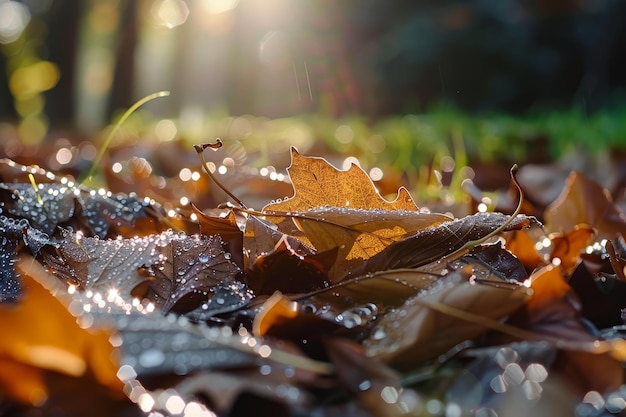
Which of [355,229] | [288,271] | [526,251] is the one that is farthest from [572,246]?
[288,271]

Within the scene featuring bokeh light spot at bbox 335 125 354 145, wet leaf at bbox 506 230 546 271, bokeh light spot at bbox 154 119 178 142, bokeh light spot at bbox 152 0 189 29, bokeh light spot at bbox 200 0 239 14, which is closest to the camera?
wet leaf at bbox 506 230 546 271

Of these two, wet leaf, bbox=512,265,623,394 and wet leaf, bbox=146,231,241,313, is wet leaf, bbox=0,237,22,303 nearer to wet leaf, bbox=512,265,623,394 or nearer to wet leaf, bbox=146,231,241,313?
wet leaf, bbox=146,231,241,313

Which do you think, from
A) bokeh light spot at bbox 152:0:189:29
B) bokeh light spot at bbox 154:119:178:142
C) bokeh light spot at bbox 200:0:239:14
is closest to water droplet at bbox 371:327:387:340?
bokeh light spot at bbox 154:119:178:142

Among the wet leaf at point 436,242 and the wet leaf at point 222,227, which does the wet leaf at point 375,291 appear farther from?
the wet leaf at point 222,227

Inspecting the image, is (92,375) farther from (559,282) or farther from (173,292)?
(559,282)

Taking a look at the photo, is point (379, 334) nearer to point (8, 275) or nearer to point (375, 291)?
point (375, 291)

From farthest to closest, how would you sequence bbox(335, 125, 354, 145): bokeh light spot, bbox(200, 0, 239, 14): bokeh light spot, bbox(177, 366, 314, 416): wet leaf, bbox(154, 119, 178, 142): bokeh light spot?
bbox(200, 0, 239, 14): bokeh light spot, bbox(154, 119, 178, 142): bokeh light spot, bbox(335, 125, 354, 145): bokeh light spot, bbox(177, 366, 314, 416): wet leaf
